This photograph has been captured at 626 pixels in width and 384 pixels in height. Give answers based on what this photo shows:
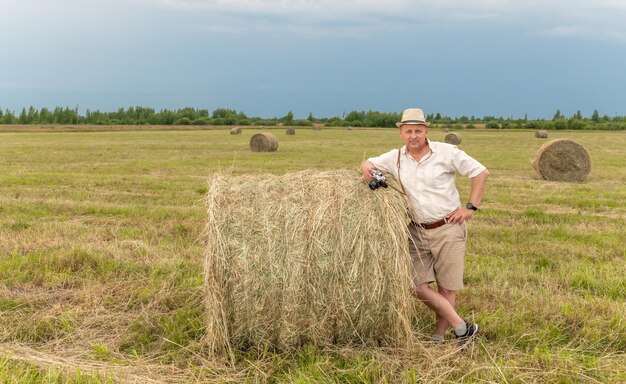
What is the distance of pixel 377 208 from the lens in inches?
172

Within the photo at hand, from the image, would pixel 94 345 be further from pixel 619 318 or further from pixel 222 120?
pixel 222 120

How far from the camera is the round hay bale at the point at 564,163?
1573cm

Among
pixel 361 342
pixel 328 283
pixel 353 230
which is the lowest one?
pixel 361 342

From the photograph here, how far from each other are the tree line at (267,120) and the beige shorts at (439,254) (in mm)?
67416

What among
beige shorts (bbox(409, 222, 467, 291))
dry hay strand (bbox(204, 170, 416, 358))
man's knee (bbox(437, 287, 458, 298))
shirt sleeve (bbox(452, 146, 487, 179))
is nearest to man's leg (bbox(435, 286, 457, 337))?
man's knee (bbox(437, 287, 458, 298))

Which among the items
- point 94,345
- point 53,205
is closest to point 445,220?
point 94,345

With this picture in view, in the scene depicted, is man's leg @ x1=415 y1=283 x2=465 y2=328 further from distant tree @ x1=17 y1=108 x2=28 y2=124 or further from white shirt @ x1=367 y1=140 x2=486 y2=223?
distant tree @ x1=17 y1=108 x2=28 y2=124

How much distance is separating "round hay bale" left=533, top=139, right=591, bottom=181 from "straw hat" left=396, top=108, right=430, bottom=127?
1276cm

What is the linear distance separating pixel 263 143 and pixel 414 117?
21151mm

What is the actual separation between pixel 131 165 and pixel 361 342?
14898 mm

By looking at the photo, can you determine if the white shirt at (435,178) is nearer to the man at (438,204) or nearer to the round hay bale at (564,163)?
the man at (438,204)

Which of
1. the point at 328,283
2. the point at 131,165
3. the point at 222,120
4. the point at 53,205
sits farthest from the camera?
the point at 222,120

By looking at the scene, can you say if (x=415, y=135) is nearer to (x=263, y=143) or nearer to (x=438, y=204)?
(x=438, y=204)

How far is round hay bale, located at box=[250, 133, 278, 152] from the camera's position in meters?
25.2
